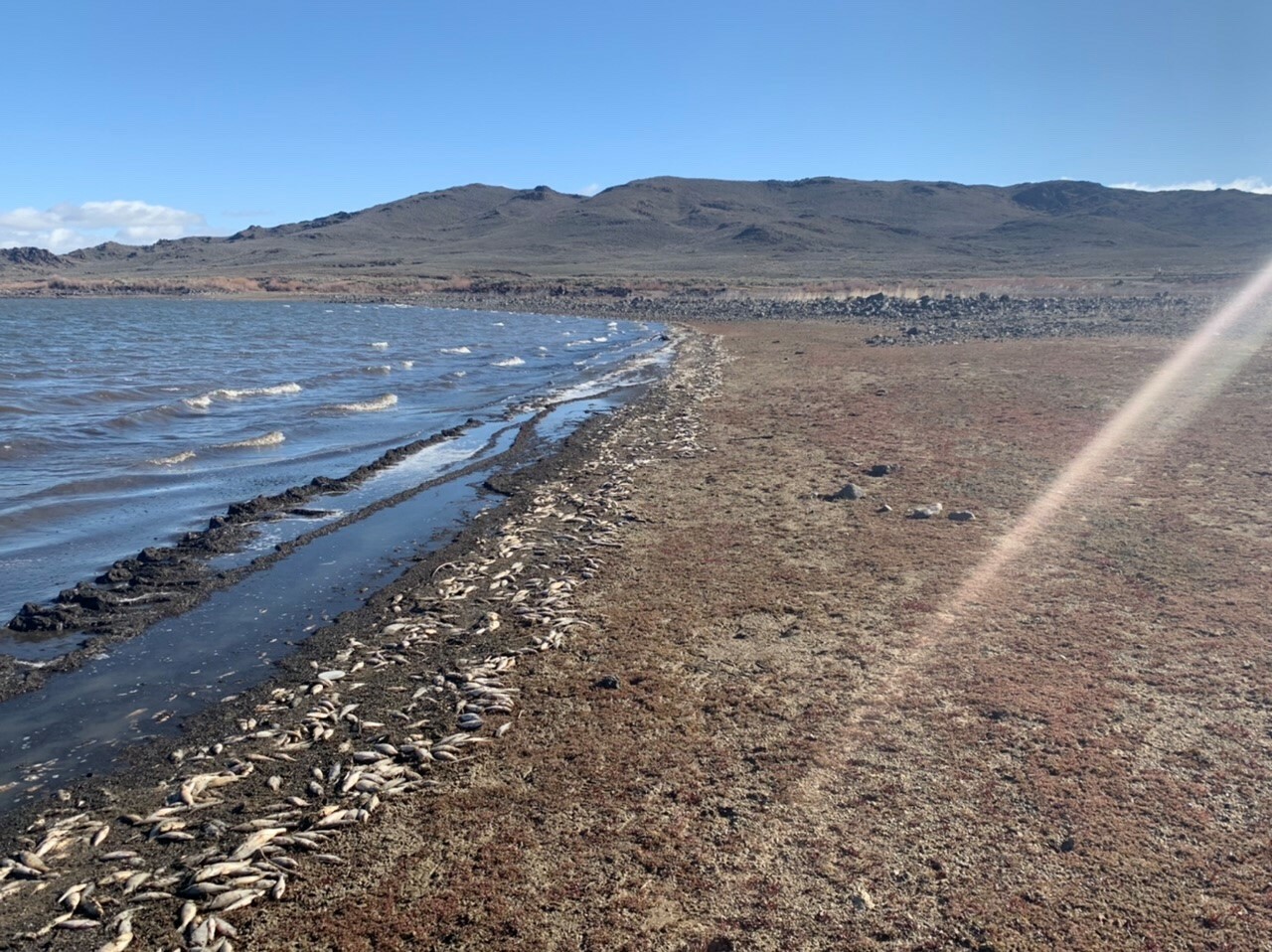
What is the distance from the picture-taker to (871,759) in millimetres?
6832

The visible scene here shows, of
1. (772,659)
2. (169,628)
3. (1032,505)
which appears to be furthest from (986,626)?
(169,628)

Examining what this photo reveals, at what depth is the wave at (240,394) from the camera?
27297mm

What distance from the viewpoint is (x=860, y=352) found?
111 ft

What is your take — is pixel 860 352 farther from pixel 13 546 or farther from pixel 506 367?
pixel 13 546

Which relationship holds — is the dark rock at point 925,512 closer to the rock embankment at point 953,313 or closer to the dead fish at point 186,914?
the dead fish at point 186,914

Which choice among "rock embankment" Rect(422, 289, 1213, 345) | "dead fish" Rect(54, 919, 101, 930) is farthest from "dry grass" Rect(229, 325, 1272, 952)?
"rock embankment" Rect(422, 289, 1213, 345)

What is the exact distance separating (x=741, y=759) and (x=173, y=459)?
16529mm

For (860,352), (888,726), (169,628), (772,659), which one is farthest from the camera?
(860,352)

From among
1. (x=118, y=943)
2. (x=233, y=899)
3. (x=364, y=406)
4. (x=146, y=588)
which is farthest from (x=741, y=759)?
(x=364, y=406)

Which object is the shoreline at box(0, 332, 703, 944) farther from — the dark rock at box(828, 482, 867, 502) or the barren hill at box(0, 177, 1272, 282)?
the barren hill at box(0, 177, 1272, 282)

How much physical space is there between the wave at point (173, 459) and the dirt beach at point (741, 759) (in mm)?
9779

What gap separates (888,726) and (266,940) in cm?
462

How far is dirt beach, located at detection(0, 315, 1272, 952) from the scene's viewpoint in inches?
210

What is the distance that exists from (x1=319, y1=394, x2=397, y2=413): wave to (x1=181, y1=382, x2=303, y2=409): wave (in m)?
3.72
